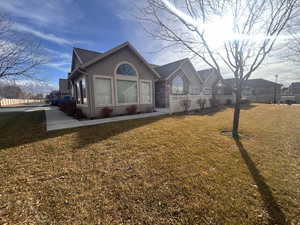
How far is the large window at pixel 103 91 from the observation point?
28.9 ft

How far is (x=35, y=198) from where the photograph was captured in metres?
2.06

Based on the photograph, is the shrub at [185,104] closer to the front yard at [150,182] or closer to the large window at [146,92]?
the large window at [146,92]

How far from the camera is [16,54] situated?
9523mm

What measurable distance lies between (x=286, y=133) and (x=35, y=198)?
28.1 ft

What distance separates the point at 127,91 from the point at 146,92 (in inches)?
76.3

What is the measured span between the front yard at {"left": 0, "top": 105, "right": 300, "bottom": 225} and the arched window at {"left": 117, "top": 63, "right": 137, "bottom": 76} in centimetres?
685

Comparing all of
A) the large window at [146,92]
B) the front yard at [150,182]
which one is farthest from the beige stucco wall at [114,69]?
the front yard at [150,182]

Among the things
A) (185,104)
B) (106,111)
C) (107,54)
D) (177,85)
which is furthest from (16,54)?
(177,85)

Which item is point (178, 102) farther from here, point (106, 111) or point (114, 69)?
point (106, 111)

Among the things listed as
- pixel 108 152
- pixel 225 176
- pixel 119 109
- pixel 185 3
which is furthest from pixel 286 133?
pixel 119 109

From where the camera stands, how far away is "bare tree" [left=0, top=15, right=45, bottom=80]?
29.3 feet

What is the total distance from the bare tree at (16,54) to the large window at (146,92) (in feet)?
29.5

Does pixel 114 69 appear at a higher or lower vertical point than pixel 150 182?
higher

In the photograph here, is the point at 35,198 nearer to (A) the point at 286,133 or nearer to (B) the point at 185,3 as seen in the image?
(B) the point at 185,3
